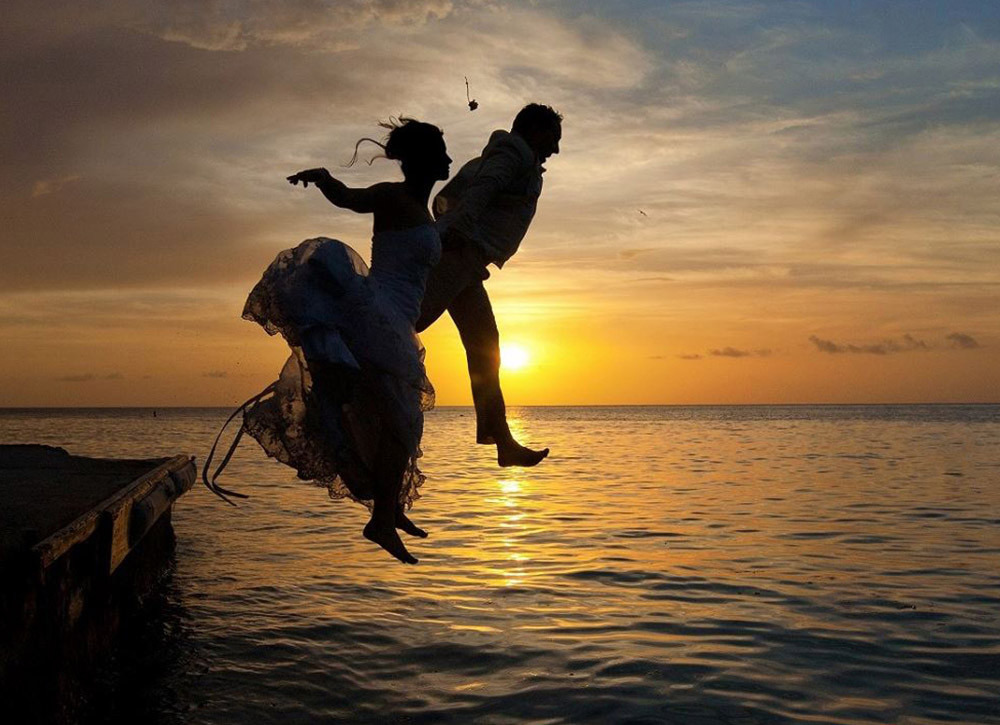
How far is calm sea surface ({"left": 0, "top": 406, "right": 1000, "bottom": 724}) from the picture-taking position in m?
9.51

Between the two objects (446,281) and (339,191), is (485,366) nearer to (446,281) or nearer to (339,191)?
(446,281)

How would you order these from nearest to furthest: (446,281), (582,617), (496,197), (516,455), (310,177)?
(310,177) < (496,197) < (446,281) < (516,455) < (582,617)

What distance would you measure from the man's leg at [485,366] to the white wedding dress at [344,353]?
0.65 metres

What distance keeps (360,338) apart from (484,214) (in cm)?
113

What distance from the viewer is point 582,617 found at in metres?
12.6

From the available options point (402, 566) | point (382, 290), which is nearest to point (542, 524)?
point (402, 566)

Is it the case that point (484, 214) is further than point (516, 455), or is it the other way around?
point (516, 455)

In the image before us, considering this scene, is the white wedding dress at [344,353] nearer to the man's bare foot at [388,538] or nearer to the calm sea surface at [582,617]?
the man's bare foot at [388,538]

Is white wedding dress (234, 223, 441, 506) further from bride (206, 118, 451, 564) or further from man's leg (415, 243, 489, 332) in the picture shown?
man's leg (415, 243, 489, 332)

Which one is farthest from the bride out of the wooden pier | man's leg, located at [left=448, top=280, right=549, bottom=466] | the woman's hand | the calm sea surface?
the calm sea surface

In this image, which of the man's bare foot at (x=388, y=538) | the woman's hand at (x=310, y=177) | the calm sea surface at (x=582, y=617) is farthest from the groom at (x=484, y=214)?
the calm sea surface at (x=582, y=617)

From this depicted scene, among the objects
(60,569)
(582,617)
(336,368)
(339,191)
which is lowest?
(582,617)

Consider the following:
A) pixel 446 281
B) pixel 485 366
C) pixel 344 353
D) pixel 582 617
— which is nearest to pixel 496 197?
pixel 446 281

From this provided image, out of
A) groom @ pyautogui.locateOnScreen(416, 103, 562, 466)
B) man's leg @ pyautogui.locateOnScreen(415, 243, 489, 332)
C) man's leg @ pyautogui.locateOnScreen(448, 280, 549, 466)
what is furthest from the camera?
man's leg @ pyautogui.locateOnScreen(448, 280, 549, 466)
